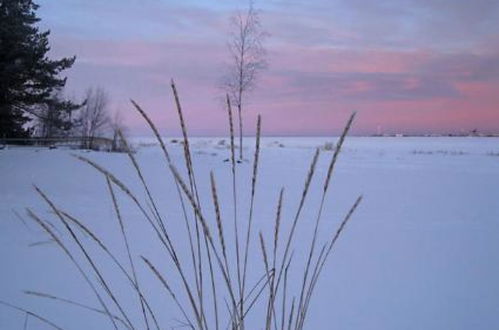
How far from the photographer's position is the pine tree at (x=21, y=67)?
14508mm

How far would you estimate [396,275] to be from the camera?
4504 mm

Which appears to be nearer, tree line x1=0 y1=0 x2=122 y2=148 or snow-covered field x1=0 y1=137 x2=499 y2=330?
snow-covered field x1=0 y1=137 x2=499 y2=330

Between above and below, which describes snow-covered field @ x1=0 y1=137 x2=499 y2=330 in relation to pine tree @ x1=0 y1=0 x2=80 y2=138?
below

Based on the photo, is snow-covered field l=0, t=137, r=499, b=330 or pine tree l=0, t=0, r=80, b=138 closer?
snow-covered field l=0, t=137, r=499, b=330

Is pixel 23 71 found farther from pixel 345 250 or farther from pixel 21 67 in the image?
pixel 345 250

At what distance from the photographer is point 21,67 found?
14.9 m

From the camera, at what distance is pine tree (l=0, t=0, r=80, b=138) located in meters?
14.5

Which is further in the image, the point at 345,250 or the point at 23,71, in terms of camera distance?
the point at 23,71

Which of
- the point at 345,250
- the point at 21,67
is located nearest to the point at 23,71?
the point at 21,67

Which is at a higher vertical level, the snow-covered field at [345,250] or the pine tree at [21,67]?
the pine tree at [21,67]

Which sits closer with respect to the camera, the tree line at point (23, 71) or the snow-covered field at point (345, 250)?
the snow-covered field at point (345, 250)

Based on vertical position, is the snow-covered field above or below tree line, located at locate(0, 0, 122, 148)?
below

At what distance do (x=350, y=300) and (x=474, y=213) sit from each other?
5260 mm

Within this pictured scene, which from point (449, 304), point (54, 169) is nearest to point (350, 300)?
point (449, 304)
